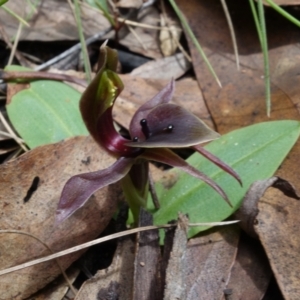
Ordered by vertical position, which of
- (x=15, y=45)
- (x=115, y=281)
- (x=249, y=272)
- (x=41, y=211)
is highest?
(x=15, y=45)

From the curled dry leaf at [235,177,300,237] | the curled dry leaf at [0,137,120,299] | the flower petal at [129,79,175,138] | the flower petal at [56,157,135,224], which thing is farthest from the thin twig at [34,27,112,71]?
the curled dry leaf at [235,177,300,237]

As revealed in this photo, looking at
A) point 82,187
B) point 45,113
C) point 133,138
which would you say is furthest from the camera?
point 45,113

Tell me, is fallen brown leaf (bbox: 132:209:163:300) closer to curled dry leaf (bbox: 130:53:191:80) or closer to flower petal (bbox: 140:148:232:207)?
flower petal (bbox: 140:148:232:207)

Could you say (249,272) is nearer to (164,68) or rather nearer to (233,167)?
(233,167)

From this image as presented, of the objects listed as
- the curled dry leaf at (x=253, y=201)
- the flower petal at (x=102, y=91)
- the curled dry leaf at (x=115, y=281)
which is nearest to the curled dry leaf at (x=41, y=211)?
the curled dry leaf at (x=115, y=281)

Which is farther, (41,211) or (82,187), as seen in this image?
(41,211)

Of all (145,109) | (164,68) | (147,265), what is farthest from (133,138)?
(164,68)
